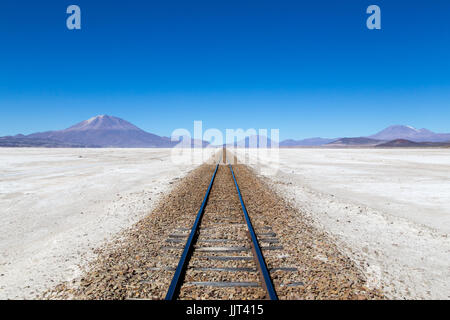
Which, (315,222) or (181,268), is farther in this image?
(315,222)

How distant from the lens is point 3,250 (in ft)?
20.7

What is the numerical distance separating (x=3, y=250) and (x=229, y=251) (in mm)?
5348

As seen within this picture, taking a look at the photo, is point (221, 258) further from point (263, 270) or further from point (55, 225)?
point (55, 225)

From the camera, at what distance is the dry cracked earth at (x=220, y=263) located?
412 cm

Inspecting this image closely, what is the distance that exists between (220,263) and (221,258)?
0.20 meters

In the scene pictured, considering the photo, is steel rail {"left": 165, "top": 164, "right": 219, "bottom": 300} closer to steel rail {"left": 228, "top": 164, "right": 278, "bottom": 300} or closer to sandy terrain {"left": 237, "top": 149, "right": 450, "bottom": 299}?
steel rail {"left": 228, "top": 164, "right": 278, "bottom": 300}

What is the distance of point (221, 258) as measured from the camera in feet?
17.3

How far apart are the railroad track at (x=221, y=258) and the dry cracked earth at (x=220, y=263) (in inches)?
0.6

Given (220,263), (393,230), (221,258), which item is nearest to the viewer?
(220,263)

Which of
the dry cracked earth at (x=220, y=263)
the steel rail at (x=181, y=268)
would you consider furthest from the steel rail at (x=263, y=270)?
the steel rail at (x=181, y=268)

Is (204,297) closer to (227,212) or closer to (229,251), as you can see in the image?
(229,251)

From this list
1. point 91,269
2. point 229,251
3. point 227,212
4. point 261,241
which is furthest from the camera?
point 227,212

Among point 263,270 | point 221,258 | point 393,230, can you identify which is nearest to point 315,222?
point 393,230
